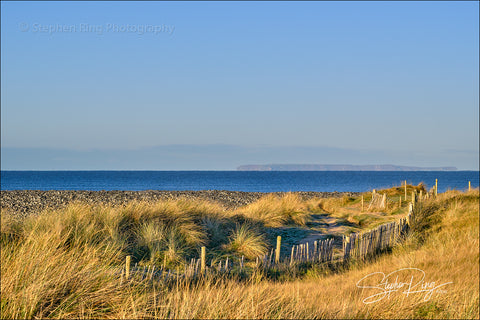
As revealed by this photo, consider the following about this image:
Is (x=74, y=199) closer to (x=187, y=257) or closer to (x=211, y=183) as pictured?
(x=187, y=257)

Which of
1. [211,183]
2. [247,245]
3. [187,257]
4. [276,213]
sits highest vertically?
[276,213]

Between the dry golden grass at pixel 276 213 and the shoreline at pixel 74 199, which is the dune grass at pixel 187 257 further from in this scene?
the shoreline at pixel 74 199

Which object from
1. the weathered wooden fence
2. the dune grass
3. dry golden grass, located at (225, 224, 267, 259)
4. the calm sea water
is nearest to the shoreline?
the calm sea water

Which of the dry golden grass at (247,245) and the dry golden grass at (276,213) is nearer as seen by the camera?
the dry golden grass at (247,245)

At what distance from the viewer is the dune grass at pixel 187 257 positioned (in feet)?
17.1

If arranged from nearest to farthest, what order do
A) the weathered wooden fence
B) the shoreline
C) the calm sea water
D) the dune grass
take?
the dune grass, the weathered wooden fence, the shoreline, the calm sea water

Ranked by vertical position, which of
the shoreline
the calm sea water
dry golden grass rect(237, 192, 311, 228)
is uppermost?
dry golden grass rect(237, 192, 311, 228)

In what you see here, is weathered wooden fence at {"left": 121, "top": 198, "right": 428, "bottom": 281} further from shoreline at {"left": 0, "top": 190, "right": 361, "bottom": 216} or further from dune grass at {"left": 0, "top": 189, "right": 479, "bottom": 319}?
shoreline at {"left": 0, "top": 190, "right": 361, "bottom": 216}

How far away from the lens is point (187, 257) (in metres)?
11.9

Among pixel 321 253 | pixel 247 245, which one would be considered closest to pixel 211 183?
pixel 247 245

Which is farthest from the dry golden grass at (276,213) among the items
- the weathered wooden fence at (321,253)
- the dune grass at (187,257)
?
the weathered wooden fence at (321,253)

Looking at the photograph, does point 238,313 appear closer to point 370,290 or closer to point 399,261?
point 370,290

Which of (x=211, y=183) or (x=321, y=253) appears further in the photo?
(x=211, y=183)

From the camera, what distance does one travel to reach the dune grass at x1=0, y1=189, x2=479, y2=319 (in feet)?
17.1
